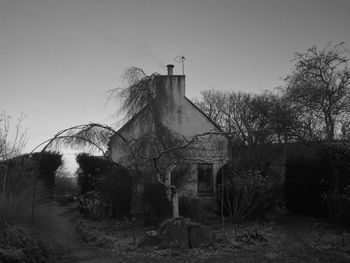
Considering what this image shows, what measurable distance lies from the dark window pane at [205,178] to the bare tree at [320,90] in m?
5.15

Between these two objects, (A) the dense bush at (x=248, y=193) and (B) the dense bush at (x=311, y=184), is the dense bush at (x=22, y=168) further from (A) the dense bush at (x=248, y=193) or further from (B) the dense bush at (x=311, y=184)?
(B) the dense bush at (x=311, y=184)

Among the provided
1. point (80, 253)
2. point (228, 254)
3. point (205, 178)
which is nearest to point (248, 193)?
point (205, 178)

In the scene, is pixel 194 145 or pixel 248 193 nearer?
pixel 248 193

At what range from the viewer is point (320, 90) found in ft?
57.6

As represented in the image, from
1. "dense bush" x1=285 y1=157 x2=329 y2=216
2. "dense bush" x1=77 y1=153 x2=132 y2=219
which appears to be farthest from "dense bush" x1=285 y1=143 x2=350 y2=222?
"dense bush" x1=77 y1=153 x2=132 y2=219

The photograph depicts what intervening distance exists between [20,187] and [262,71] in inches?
342

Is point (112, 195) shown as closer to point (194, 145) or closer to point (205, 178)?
point (194, 145)

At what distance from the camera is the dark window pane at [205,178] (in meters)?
15.0

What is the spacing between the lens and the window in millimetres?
14953

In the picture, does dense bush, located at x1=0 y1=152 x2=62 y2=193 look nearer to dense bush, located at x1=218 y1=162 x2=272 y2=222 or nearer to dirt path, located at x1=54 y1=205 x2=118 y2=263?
dirt path, located at x1=54 y1=205 x2=118 y2=263

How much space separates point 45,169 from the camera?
13.8m

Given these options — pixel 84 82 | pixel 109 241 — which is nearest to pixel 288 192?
pixel 109 241

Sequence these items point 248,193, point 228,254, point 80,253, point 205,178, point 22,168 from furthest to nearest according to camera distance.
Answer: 1. point 205,178
2. point 248,193
3. point 22,168
4. point 80,253
5. point 228,254

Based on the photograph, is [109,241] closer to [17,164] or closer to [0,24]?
[17,164]
